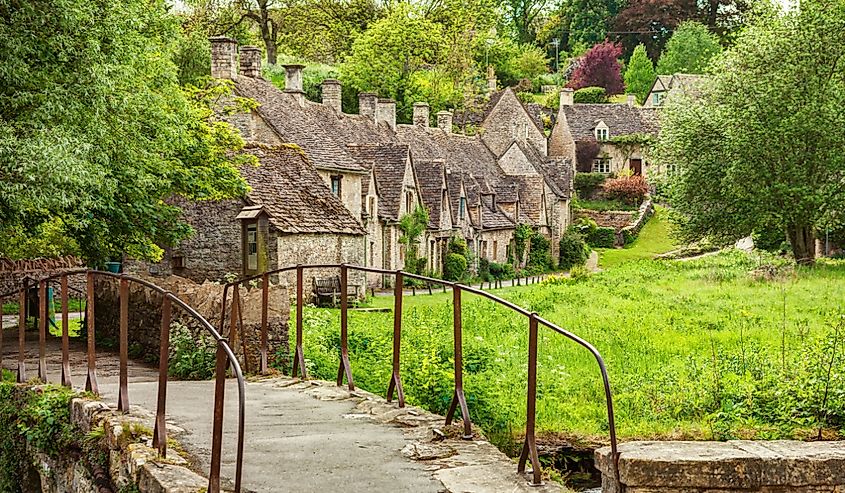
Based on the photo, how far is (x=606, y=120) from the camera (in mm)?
89125

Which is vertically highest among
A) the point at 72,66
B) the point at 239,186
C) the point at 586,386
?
the point at 72,66

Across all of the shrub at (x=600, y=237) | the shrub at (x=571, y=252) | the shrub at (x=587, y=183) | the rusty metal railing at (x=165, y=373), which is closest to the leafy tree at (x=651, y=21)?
the shrub at (x=587, y=183)

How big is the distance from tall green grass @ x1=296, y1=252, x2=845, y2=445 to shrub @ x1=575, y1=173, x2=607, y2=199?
181 ft

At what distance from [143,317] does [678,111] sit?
32642 millimetres

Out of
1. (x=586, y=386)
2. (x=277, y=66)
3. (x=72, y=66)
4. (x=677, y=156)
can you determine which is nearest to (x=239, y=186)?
(x=72, y=66)

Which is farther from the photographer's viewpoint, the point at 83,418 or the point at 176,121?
the point at 176,121

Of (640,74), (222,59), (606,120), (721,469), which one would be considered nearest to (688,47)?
(640,74)

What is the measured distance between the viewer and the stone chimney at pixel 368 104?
59.8m

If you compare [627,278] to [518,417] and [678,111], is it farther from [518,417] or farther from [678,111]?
[518,417]

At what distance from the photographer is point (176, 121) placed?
23.9 metres

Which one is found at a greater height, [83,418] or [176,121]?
[176,121]

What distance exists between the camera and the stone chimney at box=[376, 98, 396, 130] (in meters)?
60.7

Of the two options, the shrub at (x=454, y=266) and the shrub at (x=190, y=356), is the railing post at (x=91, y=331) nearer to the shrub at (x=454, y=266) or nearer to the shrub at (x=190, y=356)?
the shrub at (x=190, y=356)


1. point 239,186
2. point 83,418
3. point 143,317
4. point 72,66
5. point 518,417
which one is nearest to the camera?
point 83,418
